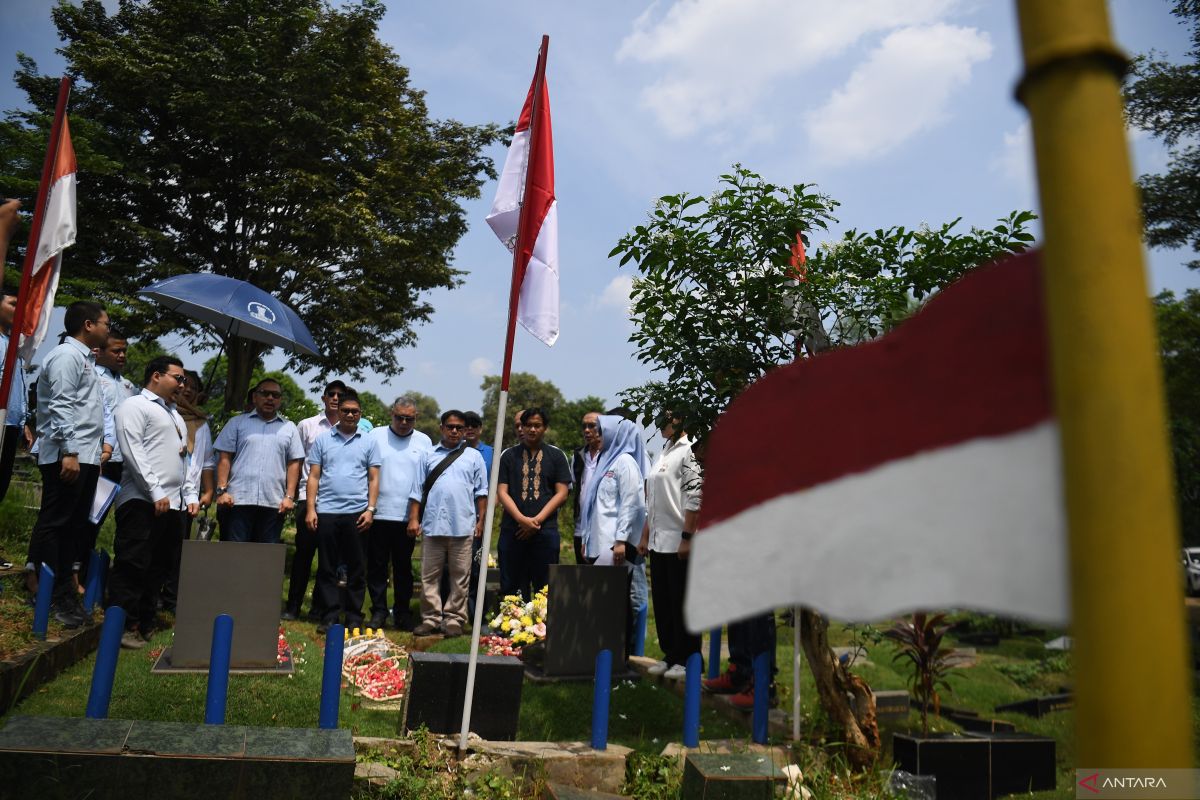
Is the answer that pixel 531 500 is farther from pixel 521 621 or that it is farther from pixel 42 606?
pixel 42 606

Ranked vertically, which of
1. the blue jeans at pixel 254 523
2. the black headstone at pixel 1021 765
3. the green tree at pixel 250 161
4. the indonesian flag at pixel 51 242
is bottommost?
the black headstone at pixel 1021 765

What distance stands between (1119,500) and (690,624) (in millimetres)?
530

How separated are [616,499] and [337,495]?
2.57m

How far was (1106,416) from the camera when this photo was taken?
2.21 ft

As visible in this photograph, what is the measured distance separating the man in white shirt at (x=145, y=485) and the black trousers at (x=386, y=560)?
2.09 m

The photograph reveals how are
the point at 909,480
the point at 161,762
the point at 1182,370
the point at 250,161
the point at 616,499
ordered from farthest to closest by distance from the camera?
the point at 250,161, the point at 1182,370, the point at 616,499, the point at 161,762, the point at 909,480

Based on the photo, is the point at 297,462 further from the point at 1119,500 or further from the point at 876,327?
the point at 1119,500

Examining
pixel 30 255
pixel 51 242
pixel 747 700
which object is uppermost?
pixel 51 242

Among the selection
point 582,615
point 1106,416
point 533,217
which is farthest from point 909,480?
point 582,615

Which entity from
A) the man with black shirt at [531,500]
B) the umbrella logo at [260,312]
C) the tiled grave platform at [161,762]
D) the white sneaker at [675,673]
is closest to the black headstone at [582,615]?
the white sneaker at [675,673]

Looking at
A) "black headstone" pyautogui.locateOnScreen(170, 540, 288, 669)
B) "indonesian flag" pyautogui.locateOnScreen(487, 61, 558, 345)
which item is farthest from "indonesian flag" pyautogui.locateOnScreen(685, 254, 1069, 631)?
"black headstone" pyautogui.locateOnScreen(170, 540, 288, 669)

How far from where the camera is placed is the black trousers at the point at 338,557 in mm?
7641

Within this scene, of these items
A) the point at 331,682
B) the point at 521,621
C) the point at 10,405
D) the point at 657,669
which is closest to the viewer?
the point at 331,682

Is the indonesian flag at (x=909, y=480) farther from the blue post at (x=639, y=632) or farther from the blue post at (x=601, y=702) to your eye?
the blue post at (x=639, y=632)
